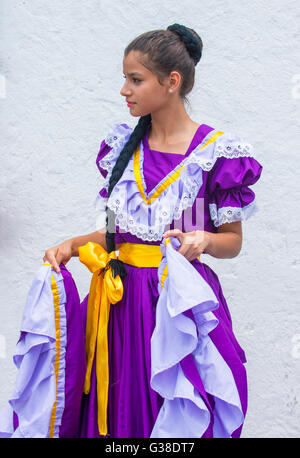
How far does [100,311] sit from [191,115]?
1.01 meters

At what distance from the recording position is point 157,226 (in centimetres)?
143

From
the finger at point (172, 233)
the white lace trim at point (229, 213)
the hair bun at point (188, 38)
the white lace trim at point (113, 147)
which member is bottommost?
the finger at point (172, 233)

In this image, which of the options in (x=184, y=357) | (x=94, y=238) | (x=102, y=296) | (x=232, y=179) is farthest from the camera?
(x=94, y=238)

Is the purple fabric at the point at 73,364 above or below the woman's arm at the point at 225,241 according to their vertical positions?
below

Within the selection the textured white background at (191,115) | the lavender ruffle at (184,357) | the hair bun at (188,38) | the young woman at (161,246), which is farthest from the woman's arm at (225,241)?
the textured white background at (191,115)

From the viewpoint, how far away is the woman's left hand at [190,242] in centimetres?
133

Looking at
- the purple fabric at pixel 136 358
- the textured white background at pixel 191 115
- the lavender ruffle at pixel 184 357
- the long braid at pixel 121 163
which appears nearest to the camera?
the lavender ruffle at pixel 184 357

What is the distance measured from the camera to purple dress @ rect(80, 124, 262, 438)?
1.42 metres

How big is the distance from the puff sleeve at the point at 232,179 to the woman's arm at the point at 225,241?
1.1 inches

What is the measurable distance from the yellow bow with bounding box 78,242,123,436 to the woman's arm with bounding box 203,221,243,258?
23 centimetres

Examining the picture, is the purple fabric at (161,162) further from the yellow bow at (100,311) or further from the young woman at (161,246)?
the yellow bow at (100,311)

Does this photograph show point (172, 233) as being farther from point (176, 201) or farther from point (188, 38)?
point (188, 38)

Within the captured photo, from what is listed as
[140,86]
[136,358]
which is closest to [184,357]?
[136,358]

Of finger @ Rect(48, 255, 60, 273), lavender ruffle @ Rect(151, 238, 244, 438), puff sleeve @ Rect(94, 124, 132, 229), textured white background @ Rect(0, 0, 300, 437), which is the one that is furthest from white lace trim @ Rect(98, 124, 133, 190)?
textured white background @ Rect(0, 0, 300, 437)
